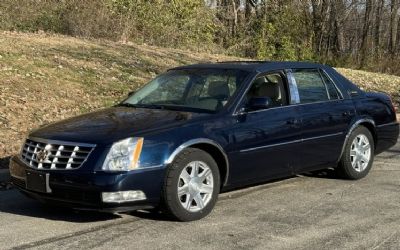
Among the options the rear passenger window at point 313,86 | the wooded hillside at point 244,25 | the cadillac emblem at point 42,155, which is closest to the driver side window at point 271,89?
the rear passenger window at point 313,86

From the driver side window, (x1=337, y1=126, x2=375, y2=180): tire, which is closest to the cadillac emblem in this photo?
the driver side window

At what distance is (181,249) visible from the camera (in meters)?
4.94

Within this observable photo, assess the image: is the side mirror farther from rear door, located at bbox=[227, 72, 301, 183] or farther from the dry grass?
the dry grass

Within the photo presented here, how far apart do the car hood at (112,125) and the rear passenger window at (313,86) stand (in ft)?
5.21

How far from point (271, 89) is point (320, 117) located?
723mm

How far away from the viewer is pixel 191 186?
18.7 feet

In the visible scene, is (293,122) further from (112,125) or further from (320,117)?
(112,125)

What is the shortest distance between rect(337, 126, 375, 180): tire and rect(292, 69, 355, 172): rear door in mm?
187

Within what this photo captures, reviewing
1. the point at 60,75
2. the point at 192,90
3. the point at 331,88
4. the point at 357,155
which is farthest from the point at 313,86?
the point at 60,75

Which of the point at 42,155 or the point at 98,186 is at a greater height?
the point at 42,155

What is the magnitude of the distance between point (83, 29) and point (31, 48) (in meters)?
3.91

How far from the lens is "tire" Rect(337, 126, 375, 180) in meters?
7.50

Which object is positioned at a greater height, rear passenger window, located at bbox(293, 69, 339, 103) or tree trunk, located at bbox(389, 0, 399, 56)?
tree trunk, located at bbox(389, 0, 399, 56)

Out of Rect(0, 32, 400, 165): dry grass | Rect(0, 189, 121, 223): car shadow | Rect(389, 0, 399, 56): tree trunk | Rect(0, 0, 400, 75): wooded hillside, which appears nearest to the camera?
Rect(0, 189, 121, 223): car shadow
